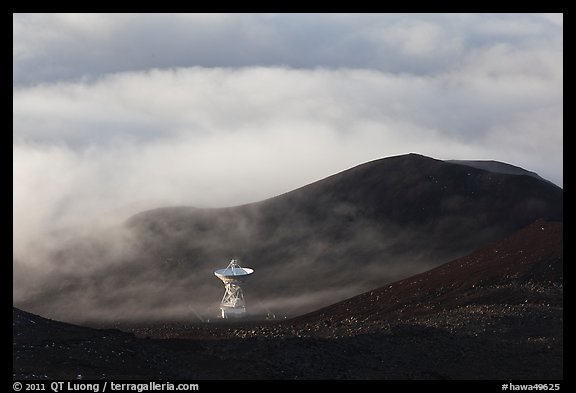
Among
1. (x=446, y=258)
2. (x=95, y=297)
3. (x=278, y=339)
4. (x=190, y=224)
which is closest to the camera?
(x=278, y=339)

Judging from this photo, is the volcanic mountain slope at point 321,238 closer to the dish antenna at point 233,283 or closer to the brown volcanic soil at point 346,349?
the dish antenna at point 233,283

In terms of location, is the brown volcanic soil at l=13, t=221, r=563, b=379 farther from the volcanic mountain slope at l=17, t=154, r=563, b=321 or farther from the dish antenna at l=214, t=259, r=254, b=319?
the volcanic mountain slope at l=17, t=154, r=563, b=321

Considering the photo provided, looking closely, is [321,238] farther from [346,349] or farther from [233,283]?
[346,349]

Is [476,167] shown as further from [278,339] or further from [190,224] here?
[278,339]

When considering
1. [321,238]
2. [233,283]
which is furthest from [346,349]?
[321,238]

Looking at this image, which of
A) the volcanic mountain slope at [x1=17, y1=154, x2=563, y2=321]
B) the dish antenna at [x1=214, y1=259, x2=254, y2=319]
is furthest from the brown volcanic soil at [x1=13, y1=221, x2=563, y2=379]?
the volcanic mountain slope at [x1=17, y1=154, x2=563, y2=321]
